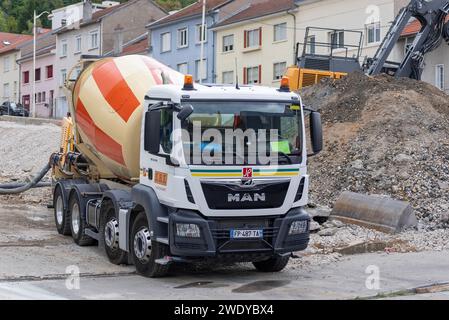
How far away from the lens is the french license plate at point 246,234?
36.7 ft

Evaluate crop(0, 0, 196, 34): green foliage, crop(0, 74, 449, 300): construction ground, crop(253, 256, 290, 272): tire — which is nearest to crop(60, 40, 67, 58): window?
crop(0, 0, 196, 34): green foliage

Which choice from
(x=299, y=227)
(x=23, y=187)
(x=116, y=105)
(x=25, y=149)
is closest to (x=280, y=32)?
(x=25, y=149)

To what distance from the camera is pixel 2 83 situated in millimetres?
83312

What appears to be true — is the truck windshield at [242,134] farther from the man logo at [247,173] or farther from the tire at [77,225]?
the tire at [77,225]

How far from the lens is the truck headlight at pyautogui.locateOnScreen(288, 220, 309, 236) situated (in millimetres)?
11523

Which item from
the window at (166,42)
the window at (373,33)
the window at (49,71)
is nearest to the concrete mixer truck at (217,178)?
the window at (373,33)

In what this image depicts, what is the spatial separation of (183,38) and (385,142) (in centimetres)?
3900

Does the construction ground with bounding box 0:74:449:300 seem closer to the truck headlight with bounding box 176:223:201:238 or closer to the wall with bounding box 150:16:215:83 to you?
the truck headlight with bounding box 176:223:201:238

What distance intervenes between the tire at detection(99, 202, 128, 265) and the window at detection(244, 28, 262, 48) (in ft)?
126

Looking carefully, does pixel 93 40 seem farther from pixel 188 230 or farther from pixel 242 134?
pixel 188 230

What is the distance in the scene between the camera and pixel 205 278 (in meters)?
12.1

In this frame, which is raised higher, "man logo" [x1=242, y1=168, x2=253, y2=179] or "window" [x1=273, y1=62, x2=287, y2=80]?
"window" [x1=273, y1=62, x2=287, y2=80]
